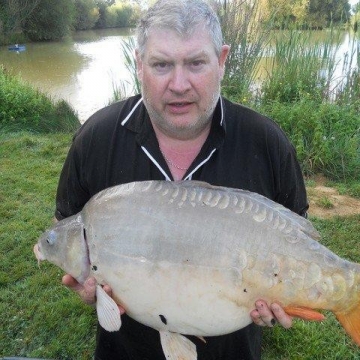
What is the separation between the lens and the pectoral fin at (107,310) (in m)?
1.32

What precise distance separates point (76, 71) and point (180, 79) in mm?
13277

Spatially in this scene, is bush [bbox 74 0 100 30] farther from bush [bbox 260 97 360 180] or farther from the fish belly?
the fish belly

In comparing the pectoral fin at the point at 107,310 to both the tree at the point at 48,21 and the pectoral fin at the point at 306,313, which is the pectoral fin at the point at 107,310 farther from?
the tree at the point at 48,21

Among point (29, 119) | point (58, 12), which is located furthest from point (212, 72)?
point (58, 12)

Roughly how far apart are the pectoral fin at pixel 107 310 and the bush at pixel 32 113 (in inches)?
207

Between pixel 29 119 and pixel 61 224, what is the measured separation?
18.0 feet

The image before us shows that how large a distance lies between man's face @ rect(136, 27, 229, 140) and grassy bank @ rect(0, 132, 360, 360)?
1461 mm

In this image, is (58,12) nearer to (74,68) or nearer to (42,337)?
(74,68)

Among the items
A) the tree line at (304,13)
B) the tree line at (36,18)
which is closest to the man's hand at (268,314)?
the tree line at (304,13)

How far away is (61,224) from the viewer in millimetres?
1497

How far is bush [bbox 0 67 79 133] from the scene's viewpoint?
643cm

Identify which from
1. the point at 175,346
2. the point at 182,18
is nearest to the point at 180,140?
the point at 182,18

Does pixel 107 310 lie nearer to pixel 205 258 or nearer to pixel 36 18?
pixel 205 258

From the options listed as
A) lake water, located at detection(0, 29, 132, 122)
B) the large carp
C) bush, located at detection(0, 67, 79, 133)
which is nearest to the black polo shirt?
the large carp
